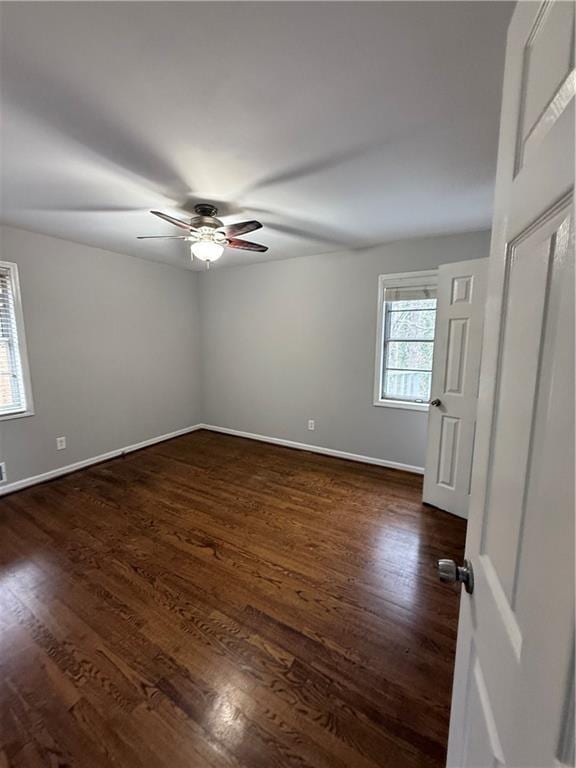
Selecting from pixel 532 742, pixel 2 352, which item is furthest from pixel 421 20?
pixel 2 352

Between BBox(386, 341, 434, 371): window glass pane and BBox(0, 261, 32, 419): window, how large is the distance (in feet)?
11.7

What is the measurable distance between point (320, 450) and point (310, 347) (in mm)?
1283

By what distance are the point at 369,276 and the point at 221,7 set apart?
8.96 ft

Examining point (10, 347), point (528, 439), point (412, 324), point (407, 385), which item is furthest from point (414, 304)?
point (10, 347)

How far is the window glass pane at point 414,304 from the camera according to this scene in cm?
326

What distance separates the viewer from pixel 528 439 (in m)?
0.51

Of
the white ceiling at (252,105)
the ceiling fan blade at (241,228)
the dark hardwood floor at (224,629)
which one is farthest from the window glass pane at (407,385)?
the ceiling fan blade at (241,228)

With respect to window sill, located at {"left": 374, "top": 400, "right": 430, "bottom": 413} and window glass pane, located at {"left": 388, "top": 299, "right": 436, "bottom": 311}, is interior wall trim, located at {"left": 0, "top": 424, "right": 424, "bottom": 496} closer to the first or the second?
window sill, located at {"left": 374, "top": 400, "right": 430, "bottom": 413}

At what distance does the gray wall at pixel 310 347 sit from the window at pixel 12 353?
7.32 ft

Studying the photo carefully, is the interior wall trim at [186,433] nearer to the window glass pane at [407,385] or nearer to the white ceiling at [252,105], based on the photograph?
the window glass pane at [407,385]

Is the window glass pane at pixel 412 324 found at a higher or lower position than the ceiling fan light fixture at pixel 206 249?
lower

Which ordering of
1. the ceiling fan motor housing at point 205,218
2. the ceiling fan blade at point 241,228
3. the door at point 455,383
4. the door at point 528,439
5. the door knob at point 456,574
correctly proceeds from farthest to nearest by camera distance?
the door at point 455,383, the ceiling fan motor housing at point 205,218, the ceiling fan blade at point 241,228, the door knob at point 456,574, the door at point 528,439

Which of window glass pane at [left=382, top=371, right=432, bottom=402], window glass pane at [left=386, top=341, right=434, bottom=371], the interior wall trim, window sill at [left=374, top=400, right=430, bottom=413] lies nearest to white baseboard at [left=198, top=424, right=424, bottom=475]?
the interior wall trim

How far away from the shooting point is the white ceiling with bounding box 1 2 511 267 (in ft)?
3.36
